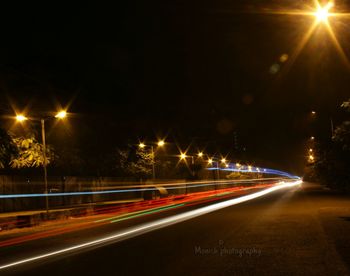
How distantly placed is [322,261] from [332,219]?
915 cm

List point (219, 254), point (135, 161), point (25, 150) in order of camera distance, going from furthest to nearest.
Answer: point (135, 161), point (25, 150), point (219, 254)

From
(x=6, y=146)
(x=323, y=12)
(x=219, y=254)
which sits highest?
(x=323, y=12)

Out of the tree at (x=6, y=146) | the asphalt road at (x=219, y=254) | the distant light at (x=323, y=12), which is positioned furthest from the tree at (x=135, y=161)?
the distant light at (x=323, y=12)

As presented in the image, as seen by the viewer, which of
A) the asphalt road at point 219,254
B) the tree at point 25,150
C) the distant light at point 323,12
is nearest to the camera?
the asphalt road at point 219,254

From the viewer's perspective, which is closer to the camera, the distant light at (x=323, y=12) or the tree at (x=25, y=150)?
the distant light at (x=323, y=12)

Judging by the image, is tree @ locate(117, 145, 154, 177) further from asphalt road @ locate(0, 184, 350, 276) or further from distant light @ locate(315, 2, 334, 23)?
distant light @ locate(315, 2, 334, 23)

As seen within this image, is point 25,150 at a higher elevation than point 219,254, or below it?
higher

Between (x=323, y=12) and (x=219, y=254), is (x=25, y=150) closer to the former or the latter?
(x=219, y=254)

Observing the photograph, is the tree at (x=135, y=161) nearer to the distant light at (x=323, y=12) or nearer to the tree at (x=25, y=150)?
the tree at (x=25, y=150)

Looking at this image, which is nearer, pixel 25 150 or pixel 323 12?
pixel 323 12

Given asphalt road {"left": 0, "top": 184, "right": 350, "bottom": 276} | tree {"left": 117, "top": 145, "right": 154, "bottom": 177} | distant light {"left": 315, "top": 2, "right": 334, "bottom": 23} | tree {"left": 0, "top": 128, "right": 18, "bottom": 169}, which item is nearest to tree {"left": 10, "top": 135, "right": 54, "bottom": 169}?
tree {"left": 0, "top": 128, "right": 18, "bottom": 169}

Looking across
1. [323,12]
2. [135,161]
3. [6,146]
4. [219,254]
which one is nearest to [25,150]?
[6,146]

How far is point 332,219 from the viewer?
18125 millimetres

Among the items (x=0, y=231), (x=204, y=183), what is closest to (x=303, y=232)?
(x=0, y=231)
